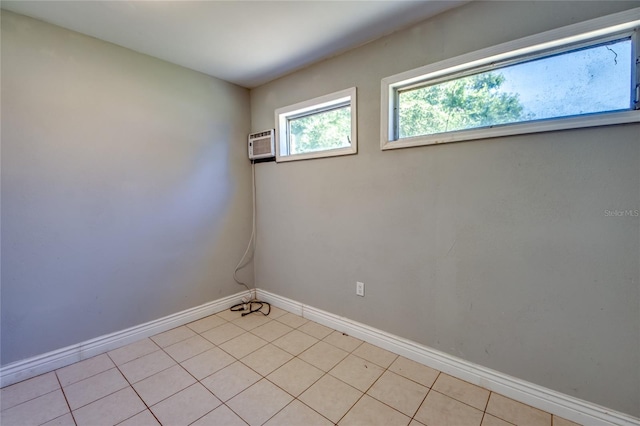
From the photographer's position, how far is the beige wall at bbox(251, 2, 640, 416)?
1365mm

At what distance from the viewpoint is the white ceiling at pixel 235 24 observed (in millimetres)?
1699

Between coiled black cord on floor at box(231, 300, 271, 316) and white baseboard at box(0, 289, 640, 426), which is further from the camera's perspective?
coiled black cord on floor at box(231, 300, 271, 316)

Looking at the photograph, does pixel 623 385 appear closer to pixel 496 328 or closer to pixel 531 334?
pixel 531 334

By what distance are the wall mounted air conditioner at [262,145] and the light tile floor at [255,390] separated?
5.94 ft

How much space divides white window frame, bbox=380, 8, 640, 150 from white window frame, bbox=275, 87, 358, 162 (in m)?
0.26

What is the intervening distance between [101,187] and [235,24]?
5.19 ft

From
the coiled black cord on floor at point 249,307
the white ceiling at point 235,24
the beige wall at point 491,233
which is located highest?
the white ceiling at point 235,24

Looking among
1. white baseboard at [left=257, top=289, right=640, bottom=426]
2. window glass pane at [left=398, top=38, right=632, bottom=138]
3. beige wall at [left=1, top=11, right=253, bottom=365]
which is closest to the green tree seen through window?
window glass pane at [left=398, top=38, right=632, bottom=138]

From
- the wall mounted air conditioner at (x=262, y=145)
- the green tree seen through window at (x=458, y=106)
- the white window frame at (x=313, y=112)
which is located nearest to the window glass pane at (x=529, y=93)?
the green tree seen through window at (x=458, y=106)

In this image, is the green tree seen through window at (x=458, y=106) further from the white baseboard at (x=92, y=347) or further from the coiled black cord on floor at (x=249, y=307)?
the white baseboard at (x=92, y=347)

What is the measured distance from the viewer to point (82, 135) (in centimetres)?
201

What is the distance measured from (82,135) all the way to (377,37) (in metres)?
→ 2.32

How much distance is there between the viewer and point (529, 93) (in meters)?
1.58

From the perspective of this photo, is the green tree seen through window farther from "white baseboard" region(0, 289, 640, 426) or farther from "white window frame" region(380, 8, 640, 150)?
"white baseboard" region(0, 289, 640, 426)
